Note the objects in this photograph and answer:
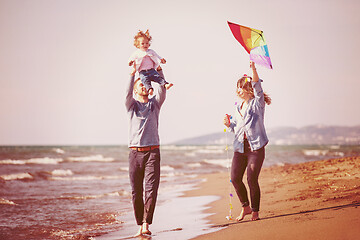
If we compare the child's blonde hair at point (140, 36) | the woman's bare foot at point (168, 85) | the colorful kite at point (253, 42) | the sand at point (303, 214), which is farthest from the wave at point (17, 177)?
the colorful kite at point (253, 42)

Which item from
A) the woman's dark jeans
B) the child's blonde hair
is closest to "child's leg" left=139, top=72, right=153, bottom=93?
the child's blonde hair

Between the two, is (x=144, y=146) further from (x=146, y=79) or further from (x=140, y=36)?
(x=140, y=36)

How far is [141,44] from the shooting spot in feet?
13.7

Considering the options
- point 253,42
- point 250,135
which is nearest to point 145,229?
point 250,135

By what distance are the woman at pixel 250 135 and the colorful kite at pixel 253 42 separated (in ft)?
0.40

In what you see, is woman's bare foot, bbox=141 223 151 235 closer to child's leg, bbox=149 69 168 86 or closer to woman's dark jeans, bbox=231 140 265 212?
woman's dark jeans, bbox=231 140 265 212

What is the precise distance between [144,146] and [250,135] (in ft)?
3.94

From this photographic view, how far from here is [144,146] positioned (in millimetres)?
4113

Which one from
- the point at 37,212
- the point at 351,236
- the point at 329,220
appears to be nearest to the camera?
the point at 351,236

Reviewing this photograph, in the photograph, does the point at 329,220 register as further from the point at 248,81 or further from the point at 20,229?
the point at 20,229

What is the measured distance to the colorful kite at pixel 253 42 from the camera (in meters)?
4.48

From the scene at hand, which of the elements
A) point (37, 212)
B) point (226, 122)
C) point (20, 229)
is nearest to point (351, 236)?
point (226, 122)

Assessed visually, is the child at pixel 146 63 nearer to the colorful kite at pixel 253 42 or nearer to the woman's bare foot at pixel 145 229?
the colorful kite at pixel 253 42

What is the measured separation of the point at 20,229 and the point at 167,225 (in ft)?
7.06
